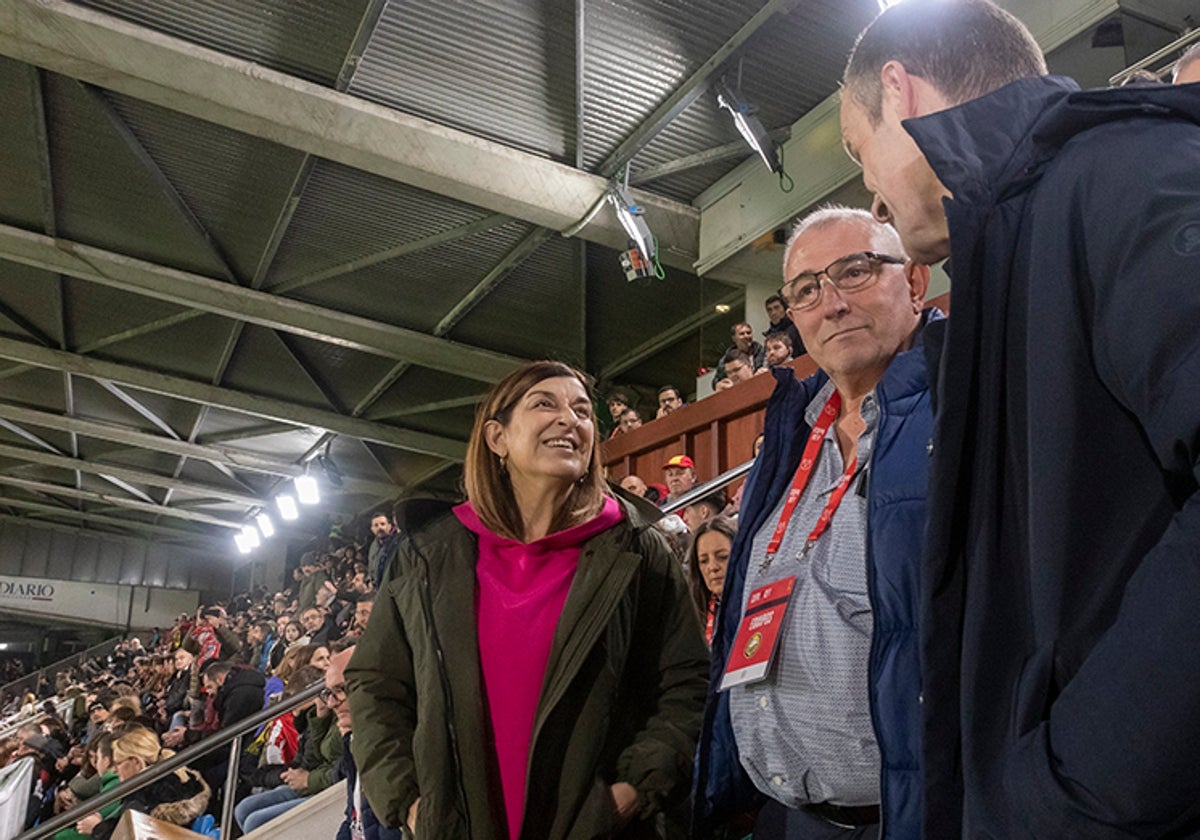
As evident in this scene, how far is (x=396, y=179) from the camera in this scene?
659 centimetres

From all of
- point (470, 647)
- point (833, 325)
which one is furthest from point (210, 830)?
point (833, 325)

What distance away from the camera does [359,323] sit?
9312 millimetres

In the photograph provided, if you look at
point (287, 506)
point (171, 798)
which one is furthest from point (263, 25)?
point (287, 506)

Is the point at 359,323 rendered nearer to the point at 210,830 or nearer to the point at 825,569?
the point at 210,830

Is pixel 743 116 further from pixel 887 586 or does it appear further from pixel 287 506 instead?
pixel 287 506

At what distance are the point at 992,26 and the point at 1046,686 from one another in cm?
63

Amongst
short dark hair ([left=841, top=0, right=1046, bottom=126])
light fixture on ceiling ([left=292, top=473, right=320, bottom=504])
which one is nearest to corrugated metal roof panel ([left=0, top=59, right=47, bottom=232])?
light fixture on ceiling ([left=292, top=473, right=320, bottom=504])

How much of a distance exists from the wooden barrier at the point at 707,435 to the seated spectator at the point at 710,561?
249 cm

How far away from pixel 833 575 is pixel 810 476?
8.1 inches

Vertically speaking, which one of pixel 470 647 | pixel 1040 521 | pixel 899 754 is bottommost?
pixel 899 754

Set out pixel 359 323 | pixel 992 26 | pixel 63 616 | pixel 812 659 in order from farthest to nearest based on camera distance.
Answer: pixel 63 616
pixel 359 323
pixel 812 659
pixel 992 26

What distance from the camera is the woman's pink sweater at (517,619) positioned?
163 centimetres

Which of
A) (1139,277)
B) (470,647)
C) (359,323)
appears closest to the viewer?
(1139,277)

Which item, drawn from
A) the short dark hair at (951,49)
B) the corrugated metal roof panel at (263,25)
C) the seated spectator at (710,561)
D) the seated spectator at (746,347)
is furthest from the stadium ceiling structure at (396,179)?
the short dark hair at (951,49)
